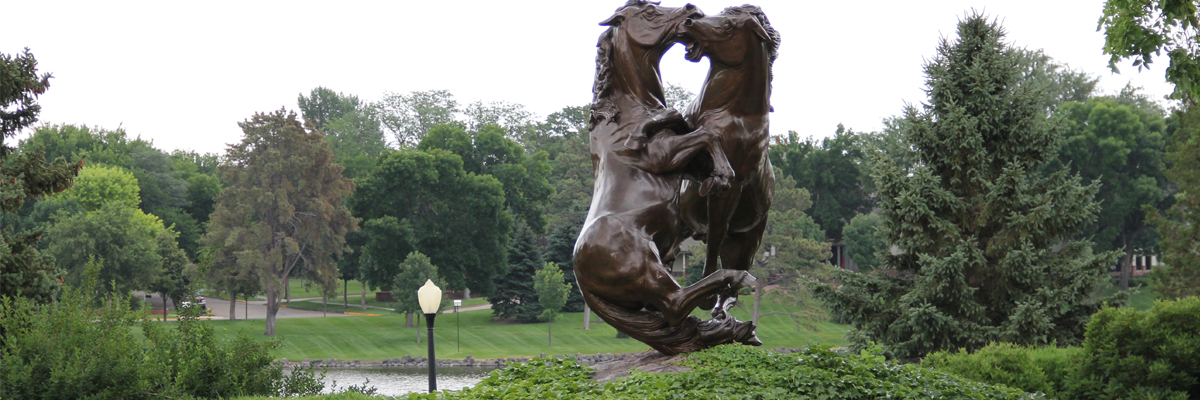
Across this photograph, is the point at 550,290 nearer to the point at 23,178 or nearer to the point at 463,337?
the point at 463,337

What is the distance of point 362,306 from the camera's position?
46.4 meters

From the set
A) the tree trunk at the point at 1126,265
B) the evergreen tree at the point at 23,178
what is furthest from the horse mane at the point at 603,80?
the tree trunk at the point at 1126,265

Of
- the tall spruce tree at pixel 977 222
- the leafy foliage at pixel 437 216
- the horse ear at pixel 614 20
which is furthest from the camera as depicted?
the leafy foliage at pixel 437 216

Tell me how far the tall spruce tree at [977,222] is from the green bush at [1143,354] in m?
4.97

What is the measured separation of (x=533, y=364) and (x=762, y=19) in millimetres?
2715

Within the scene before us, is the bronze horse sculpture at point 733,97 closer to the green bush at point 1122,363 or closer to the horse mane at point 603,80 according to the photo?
the horse mane at point 603,80

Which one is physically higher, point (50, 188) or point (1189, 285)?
point (50, 188)

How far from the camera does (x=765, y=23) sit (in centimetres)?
610

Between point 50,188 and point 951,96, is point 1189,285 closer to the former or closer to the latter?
point 951,96

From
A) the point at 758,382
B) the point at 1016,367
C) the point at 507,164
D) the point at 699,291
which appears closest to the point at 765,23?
the point at 699,291

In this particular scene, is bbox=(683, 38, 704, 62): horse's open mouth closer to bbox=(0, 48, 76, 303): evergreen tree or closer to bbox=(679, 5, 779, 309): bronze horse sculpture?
bbox=(679, 5, 779, 309): bronze horse sculpture

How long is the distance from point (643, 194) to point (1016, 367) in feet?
16.3

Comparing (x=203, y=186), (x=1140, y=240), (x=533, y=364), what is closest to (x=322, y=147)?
(x=203, y=186)

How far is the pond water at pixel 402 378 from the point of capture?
25344 mm
